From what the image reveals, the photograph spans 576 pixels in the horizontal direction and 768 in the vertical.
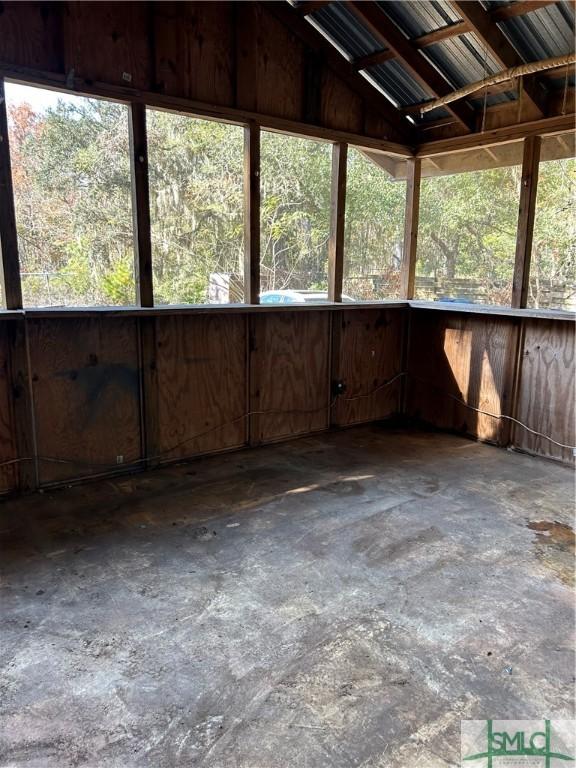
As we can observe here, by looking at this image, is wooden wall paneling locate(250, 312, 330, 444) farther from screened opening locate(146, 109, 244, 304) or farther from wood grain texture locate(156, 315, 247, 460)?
screened opening locate(146, 109, 244, 304)

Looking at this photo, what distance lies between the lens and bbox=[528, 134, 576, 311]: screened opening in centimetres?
647

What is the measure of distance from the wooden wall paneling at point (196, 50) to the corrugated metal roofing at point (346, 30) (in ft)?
2.46

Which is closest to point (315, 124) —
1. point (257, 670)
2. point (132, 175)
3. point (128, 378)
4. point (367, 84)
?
point (367, 84)

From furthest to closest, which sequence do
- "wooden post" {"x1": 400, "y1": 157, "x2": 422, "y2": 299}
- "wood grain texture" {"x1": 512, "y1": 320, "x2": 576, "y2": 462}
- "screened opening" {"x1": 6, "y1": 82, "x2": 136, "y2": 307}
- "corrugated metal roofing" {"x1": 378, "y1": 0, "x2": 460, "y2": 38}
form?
"screened opening" {"x1": 6, "y1": 82, "x2": 136, "y2": 307} → "wooden post" {"x1": 400, "y1": 157, "x2": 422, "y2": 299} → "wood grain texture" {"x1": 512, "y1": 320, "x2": 576, "y2": 462} → "corrugated metal roofing" {"x1": 378, "y1": 0, "x2": 460, "y2": 38}

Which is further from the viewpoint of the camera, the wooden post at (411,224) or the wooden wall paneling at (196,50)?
the wooden post at (411,224)

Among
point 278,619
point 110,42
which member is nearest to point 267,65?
point 110,42

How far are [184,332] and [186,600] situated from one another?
2127mm

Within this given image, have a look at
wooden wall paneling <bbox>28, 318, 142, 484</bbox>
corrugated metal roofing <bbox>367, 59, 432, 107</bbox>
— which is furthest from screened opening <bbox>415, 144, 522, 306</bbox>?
wooden wall paneling <bbox>28, 318, 142, 484</bbox>

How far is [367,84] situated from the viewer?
446 cm

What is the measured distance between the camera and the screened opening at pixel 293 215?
8781 mm

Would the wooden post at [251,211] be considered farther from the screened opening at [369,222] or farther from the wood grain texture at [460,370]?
the screened opening at [369,222]

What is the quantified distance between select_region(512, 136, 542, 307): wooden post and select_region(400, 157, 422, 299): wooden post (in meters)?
1.07

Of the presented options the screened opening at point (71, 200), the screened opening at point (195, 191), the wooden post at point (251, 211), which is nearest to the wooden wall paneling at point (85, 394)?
the wooden post at point (251, 211)

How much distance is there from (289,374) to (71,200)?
3.81 meters
